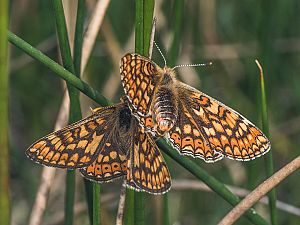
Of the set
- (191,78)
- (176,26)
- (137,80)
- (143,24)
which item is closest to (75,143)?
(137,80)

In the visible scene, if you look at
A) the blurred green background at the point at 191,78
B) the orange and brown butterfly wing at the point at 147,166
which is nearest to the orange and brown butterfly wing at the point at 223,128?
A: the orange and brown butterfly wing at the point at 147,166

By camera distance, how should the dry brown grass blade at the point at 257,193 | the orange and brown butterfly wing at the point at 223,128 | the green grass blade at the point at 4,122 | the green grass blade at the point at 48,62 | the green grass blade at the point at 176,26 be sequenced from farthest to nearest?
the green grass blade at the point at 176,26 < the orange and brown butterfly wing at the point at 223,128 < the dry brown grass blade at the point at 257,193 < the green grass blade at the point at 48,62 < the green grass blade at the point at 4,122

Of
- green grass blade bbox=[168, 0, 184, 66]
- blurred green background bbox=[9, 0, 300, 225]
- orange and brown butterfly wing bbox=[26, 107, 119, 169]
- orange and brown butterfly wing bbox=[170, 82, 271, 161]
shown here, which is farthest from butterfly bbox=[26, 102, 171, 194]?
blurred green background bbox=[9, 0, 300, 225]

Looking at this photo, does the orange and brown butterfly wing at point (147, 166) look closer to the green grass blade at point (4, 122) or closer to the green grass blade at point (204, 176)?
the green grass blade at point (204, 176)

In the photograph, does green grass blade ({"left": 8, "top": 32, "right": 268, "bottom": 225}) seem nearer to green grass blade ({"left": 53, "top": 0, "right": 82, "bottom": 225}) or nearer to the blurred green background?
green grass blade ({"left": 53, "top": 0, "right": 82, "bottom": 225})

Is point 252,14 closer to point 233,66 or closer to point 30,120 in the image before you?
point 233,66

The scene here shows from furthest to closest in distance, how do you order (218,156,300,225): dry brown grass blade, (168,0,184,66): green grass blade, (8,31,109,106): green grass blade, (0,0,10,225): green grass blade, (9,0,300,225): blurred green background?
(9,0,300,225): blurred green background → (168,0,184,66): green grass blade → (218,156,300,225): dry brown grass blade → (8,31,109,106): green grass blade → (0,0,10,225): green grass blade

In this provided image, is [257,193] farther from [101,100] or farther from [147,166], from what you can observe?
[101,100]
